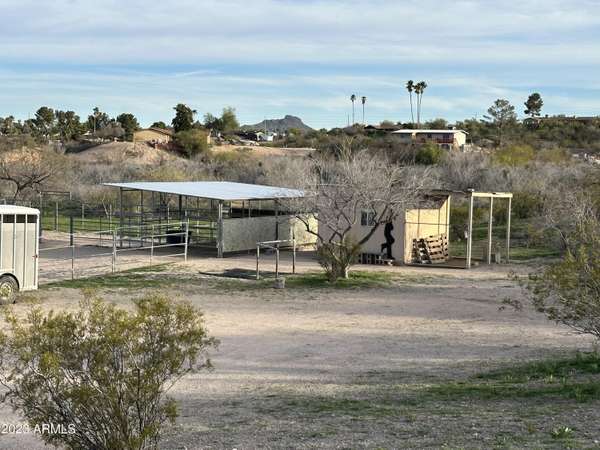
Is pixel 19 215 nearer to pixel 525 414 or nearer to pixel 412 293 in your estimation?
pixel 412 293

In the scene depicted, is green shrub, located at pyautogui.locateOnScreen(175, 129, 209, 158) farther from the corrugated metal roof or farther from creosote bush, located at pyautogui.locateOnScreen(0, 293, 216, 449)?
creosote bush, located at pyautogui.locateOnScreen(0, 293, 216, 449)

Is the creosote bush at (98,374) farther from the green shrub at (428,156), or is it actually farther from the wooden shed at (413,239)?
the green shrub at (428,156)

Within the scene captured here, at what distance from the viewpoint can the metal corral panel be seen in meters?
20.5

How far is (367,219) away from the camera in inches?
1210

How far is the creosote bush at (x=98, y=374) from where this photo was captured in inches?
300

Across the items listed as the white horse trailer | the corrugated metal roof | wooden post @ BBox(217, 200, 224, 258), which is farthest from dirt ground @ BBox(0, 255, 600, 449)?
the corrugated metal roof

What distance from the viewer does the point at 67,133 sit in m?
105

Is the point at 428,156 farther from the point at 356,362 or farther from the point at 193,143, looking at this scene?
→ the point at 356,362

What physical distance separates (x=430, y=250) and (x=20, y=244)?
14954 mm

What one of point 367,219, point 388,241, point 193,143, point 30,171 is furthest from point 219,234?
point 193,143

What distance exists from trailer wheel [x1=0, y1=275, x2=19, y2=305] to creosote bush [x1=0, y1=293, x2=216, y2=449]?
12.5m

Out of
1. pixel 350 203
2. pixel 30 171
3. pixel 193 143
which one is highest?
pixel 193 143

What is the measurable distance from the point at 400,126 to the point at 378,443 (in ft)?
379

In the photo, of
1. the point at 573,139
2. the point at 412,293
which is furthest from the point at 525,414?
the point at 573,139
